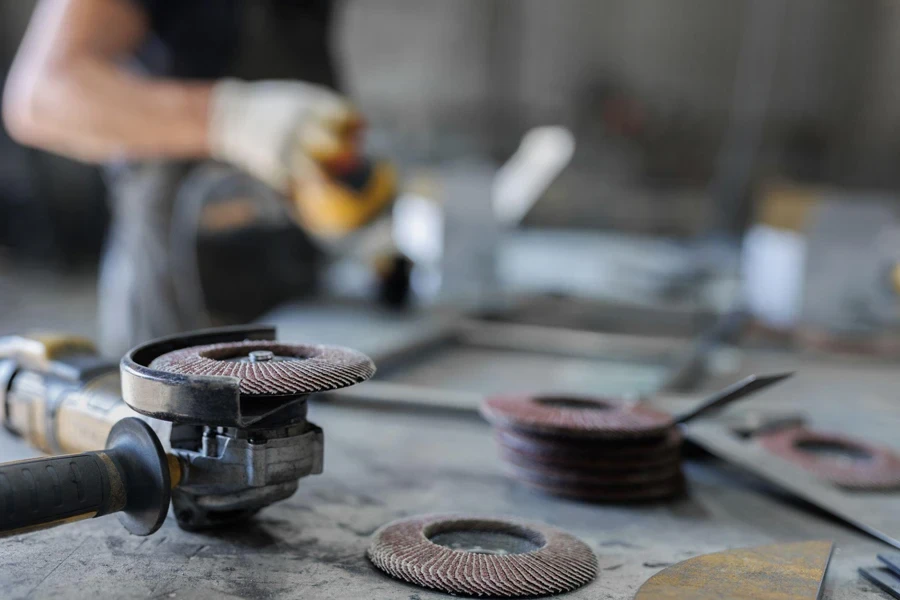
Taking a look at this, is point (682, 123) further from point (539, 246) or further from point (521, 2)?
point (539, 246)

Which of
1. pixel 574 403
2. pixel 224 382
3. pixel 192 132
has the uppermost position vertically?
pixel 192 132

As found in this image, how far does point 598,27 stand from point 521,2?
26.1 inches

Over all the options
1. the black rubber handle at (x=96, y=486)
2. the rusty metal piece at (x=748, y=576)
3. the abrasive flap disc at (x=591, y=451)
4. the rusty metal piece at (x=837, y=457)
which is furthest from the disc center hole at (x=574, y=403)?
the black rubber handle at (x=96, y=486)

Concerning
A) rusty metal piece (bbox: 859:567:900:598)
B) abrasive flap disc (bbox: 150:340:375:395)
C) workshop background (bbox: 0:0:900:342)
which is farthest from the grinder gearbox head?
workshop background (bbox: 0:0:900:342)

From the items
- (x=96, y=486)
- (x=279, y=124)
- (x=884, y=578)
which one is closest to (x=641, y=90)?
(x=279, y=124)

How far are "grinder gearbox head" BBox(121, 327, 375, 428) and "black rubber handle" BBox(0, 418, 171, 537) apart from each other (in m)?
0.05

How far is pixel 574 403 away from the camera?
1.23 m

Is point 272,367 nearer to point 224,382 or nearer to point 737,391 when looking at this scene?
point 224,382

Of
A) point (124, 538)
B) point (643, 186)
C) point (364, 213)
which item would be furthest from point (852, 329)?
point (643, 186)

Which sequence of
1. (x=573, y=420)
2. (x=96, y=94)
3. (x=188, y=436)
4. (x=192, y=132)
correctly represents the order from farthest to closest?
1. (x=192, y=132)
2. (x=96, y=94)
3. (x=573, y=420)
4. (x=188, y=436)

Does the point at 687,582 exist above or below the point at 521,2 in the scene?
below

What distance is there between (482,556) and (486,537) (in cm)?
11

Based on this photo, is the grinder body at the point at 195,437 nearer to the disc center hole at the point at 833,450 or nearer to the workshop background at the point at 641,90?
the disc center hole at the point at 833,450

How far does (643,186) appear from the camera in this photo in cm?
665
